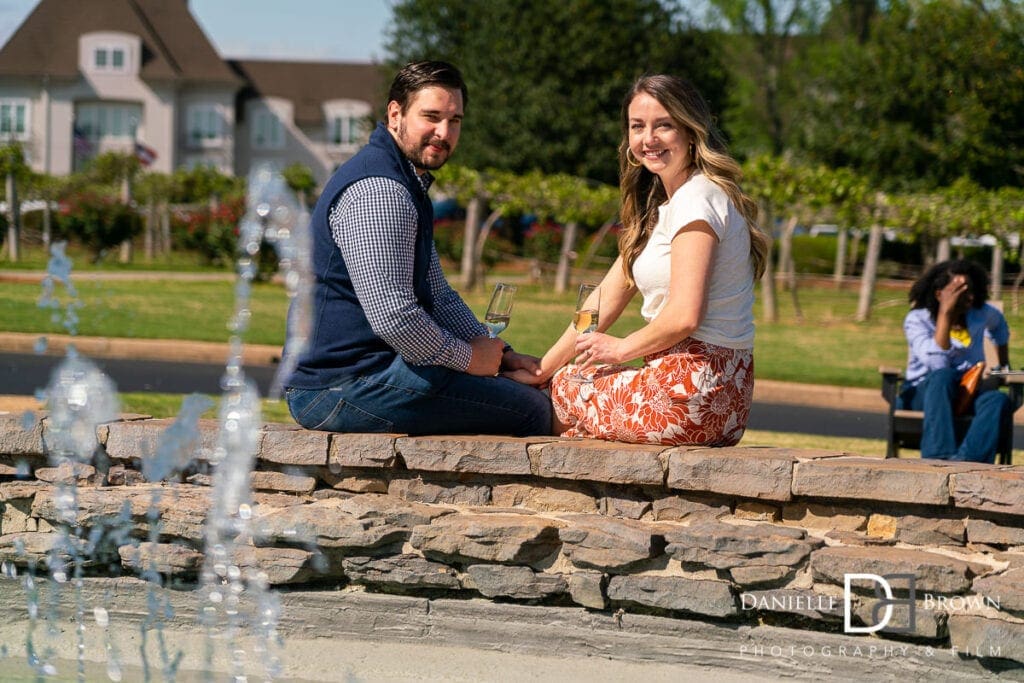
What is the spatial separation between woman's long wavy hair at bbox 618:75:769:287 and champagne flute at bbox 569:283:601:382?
15cm

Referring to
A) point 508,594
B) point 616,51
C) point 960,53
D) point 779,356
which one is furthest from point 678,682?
point 616,51

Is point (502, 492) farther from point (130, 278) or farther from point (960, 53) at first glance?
point (130, 278)

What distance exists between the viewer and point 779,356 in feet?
52.4

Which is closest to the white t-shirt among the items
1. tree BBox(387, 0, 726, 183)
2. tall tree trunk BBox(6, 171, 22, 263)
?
tall tree trunk BBox(6, 171, 22, 263)

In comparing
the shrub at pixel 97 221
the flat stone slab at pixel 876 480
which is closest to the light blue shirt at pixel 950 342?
the flat stone slab at pixel 876 480

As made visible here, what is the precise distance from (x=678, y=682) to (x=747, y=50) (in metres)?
50.2

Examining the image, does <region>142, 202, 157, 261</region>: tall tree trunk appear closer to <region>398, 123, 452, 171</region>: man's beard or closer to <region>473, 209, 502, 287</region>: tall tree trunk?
<region>473, 209, 502, 287</region>: tall tree trunk

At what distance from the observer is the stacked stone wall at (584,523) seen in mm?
4105

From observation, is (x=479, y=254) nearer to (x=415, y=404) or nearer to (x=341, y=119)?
(x=415, y=404)

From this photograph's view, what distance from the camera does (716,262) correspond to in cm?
449

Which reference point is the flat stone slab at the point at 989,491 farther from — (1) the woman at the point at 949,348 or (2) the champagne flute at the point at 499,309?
(1) the woman at the point at 949,348

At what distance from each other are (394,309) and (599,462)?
837mm

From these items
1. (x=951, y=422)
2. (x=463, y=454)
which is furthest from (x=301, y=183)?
(x=463, y=454)

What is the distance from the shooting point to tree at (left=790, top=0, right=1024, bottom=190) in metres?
14.9
